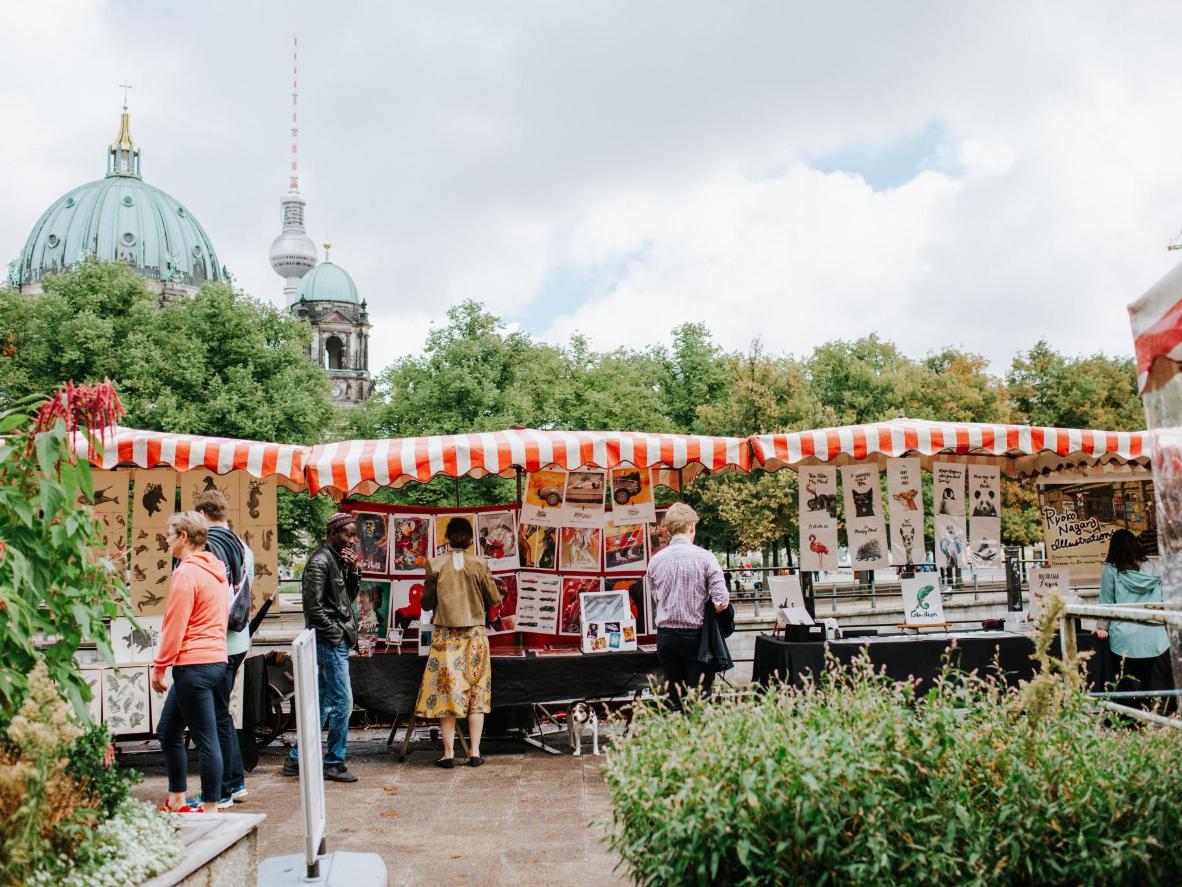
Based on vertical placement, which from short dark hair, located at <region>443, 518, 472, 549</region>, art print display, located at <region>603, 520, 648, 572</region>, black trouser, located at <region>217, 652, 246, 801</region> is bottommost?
black trouser, located at <region>217, 652, 246, 801</region>

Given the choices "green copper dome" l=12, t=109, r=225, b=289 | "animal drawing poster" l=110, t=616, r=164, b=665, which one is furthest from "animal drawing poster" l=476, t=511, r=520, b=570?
"green copper dome" l=12, t=109, r=225, b=289

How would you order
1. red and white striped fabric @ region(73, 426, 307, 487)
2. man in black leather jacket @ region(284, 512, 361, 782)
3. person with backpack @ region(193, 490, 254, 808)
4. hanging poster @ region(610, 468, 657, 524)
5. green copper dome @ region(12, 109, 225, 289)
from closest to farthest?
1. person with backpack @ region(193, 490, 254, 808)
2. man in black leather jacket @ region(284, 512, 361, 782)
3. red and white striped fabric @ region(73, 426, 307, 487)
4. hanging poster @ region(610, 468, 657, 524)
5. green copper dome @ region(12, 109, 225, 289)

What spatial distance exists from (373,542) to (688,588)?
10.9 ft

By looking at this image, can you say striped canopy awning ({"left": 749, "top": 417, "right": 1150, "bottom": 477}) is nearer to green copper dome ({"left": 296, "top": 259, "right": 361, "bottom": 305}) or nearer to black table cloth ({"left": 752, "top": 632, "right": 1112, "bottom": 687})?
black table cloth ({"left": 752, "top": 632, "right": 1112, "bottom": 687})

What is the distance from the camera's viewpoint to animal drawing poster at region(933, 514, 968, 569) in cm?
1011

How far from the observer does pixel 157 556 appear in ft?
31.2

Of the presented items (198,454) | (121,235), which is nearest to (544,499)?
(198,454)

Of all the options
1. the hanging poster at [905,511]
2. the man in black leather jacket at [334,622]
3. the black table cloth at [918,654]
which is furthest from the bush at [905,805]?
the hanging poster at [905,511]

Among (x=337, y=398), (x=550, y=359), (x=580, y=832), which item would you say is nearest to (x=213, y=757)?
(x=580, y=832)

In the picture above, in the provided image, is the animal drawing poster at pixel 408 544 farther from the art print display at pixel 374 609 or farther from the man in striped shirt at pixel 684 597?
the man in striped shirt at pixel 684 597

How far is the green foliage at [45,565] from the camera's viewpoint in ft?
11.8

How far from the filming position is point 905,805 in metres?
3.18

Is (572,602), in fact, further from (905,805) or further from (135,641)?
(905,805)

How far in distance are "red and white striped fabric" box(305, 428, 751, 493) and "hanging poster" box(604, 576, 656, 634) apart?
121 centimetres
